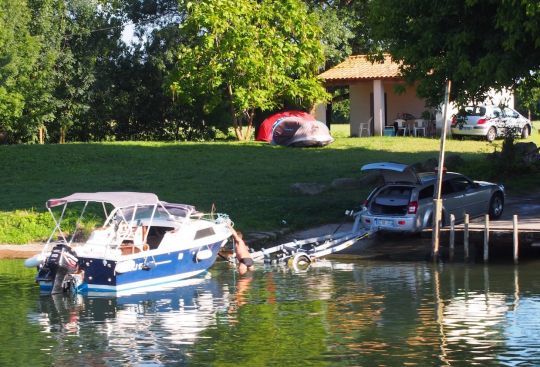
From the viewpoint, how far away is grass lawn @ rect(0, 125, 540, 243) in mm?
31906

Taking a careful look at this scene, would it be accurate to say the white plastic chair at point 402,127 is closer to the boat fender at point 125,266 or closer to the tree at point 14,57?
the tree at point 14,57

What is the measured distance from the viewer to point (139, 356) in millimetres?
16984

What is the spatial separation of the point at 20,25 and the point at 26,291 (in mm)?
26593

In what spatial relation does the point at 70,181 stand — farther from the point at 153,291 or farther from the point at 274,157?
the point at 153,291

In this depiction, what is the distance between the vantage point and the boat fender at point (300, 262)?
1037 inches

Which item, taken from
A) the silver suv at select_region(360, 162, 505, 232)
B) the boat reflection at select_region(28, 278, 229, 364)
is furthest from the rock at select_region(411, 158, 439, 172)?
the boat reflection at select_region(28, 278, 229, 364)

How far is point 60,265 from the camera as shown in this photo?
75.2 feet

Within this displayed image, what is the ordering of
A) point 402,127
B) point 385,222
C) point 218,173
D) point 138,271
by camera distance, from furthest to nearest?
point 402,127 < point 218,173 < point 385,222 < point 138,271

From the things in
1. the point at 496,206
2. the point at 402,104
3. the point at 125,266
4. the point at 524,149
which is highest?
the point at 402,104

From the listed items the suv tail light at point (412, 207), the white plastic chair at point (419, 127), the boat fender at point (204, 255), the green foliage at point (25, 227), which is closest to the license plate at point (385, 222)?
the suv tail light at point (412, 207)

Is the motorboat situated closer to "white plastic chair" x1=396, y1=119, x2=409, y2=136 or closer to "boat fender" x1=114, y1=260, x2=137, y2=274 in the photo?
"boat fender" x1=114, y1=260, x2=137, y2=274

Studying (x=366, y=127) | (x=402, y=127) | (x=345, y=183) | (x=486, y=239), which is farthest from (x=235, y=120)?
(x=486, y=239)

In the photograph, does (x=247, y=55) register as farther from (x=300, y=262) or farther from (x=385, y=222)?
(x=300, y=262)

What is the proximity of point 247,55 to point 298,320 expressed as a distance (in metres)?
29.6
